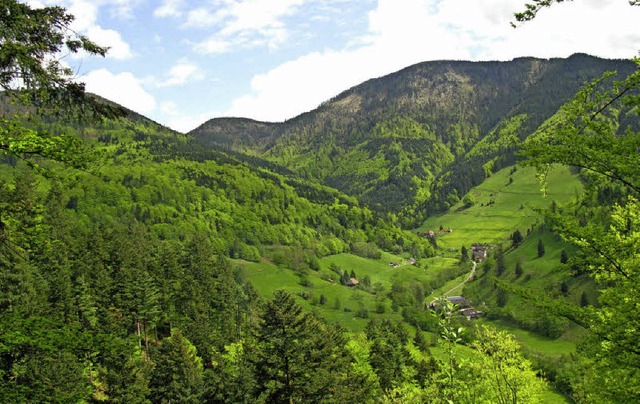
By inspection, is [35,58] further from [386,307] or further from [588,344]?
[386,307]

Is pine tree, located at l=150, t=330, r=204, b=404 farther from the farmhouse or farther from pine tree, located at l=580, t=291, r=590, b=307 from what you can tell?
pine tree, located at l=580, t=291, r=590, b=307

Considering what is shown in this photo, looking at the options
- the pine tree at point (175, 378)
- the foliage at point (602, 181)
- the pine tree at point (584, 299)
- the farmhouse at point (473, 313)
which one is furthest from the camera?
the farmhouse at point (473, 313)

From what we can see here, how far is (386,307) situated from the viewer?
191 m

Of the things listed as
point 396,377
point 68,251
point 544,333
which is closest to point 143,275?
point 68,251

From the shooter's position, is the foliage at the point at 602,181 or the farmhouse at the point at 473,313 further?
the farmhouse at the point at 473,313

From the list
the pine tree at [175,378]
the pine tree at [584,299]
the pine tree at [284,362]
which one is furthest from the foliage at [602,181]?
the pine tree at [584,299]

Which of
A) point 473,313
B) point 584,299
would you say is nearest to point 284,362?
point 584,299

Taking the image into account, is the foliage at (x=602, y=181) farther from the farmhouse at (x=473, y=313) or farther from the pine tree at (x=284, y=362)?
the farmhouse at (x=473, y=313)

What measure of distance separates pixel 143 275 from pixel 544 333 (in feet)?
470

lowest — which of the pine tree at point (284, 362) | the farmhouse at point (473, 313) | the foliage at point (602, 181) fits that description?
the farmhouse at point (473, 313)

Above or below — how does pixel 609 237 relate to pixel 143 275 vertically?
above

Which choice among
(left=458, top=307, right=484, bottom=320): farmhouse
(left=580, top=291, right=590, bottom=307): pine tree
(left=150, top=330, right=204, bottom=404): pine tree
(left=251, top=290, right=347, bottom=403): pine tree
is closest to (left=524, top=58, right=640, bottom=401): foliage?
(left=251, top=290, right=347, bottom=403): pine tree

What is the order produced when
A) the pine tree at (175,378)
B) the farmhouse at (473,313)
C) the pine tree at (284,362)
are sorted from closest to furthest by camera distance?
1. the pine tree at (284,362)
2. the pine tree at (175,378)
3. the farmhouse at (473,313)

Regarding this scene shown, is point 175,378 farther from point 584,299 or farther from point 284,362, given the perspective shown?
point 584,299
